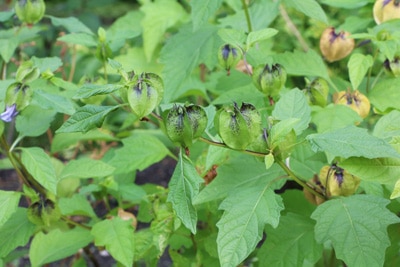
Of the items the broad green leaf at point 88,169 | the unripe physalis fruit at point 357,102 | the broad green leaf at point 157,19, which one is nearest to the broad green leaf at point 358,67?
the unripe physalis fruit at point 357,102

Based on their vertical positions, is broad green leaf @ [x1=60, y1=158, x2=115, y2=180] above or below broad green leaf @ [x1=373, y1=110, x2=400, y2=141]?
below

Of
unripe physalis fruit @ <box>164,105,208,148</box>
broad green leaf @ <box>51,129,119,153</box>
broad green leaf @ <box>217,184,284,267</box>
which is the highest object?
unripe physalis fruit @ <box>164,105,208,148</box>

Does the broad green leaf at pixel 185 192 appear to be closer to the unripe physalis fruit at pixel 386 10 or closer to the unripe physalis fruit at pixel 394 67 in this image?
the unripe physalis fruit at pixel 394 67

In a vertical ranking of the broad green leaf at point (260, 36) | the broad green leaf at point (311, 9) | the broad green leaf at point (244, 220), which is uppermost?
the broad green leaf at point (260, 36)

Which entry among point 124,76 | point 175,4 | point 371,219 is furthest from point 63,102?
point 175,4

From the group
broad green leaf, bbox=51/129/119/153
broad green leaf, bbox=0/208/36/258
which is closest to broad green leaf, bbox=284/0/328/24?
broad green leaf, bbox=51/129/119/153

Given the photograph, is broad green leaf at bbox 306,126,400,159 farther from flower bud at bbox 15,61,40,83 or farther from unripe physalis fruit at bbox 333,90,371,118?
flower bud at bbox 15,61,40,83
